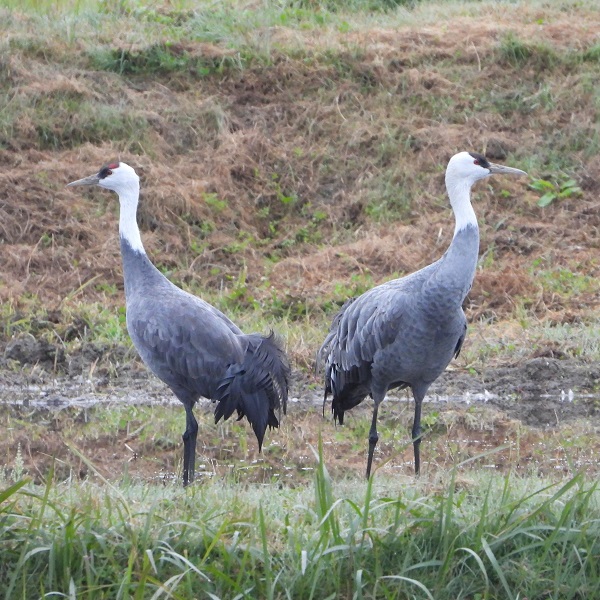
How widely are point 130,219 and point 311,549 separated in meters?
3.39

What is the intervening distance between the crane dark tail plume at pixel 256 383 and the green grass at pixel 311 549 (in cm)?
190

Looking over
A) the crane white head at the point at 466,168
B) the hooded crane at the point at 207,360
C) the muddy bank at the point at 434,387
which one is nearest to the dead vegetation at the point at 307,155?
the muddy bank at the point at 434,387

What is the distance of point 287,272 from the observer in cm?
1059

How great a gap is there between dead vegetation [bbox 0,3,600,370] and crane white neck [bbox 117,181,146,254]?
2.37m

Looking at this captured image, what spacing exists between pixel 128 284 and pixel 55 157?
5.25m

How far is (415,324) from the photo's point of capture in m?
6.18

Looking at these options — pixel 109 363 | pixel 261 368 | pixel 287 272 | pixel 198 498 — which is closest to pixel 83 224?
pixel 287 272

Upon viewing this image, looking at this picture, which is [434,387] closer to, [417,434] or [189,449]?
[417,434]

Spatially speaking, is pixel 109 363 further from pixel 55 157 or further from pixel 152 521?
pixel 152 521

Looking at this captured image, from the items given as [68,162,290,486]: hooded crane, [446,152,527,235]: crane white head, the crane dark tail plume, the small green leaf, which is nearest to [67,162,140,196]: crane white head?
[68,162,290,486]: hooded crane

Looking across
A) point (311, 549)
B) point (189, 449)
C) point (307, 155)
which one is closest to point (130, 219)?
point (189, 449)

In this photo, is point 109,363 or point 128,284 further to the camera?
point 109,363

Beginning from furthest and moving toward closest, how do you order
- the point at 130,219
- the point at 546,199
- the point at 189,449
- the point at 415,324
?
the point at 546,199 < the point at 130,219 < the point at 189,449 < the point at 415,324

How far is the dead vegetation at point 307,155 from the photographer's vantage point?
34.4 ft
